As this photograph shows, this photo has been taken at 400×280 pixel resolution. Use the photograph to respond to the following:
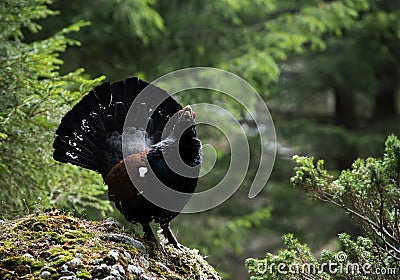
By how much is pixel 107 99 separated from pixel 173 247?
1420 mm

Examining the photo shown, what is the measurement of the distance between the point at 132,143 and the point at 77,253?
1.52 m

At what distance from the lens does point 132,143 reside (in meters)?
4.81

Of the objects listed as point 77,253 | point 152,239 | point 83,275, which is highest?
point 152,239

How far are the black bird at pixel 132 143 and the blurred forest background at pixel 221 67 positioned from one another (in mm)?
487

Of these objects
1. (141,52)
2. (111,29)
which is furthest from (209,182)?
(111,29)

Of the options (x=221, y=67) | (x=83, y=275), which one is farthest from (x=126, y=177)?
(x=221, y=67)

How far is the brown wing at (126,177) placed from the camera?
4.39 m

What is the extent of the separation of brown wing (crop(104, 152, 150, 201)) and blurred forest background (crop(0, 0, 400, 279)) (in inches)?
20.7

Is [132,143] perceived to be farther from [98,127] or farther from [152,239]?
[152,239]

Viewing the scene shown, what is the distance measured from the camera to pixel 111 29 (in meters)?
9.48

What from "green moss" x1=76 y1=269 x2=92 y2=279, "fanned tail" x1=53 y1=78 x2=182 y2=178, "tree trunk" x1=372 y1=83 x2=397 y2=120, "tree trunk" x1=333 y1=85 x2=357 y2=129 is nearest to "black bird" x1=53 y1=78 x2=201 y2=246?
"fanned tail" x1=53 y1=78 x2=182 y2=178

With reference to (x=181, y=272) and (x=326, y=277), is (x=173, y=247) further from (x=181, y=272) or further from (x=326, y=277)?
(x=326, y=277)

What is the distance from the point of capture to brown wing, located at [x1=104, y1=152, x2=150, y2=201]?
14.4ft

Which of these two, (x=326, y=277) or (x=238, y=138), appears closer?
(x=326, y=277)
